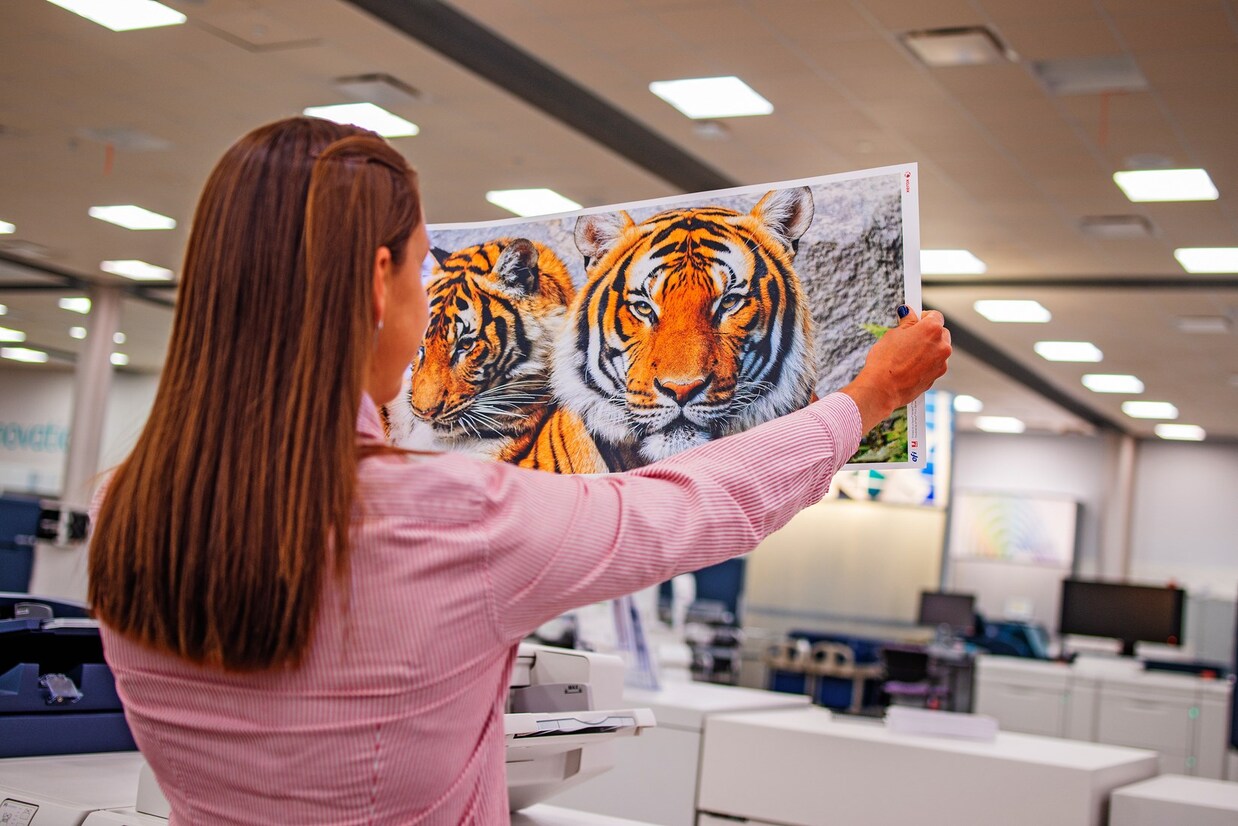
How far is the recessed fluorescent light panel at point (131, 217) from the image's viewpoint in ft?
37.6

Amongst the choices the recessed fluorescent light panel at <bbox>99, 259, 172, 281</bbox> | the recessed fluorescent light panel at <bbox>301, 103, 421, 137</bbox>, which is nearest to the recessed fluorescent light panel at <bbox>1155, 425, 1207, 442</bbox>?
the recessed fluorescent light panel at <bbox>301, 103, 421, 137</bbox>

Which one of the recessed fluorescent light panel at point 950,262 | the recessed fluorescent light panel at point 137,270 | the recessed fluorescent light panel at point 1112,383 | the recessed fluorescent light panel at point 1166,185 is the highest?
the recessed fluorescent light panel at point 1166,185

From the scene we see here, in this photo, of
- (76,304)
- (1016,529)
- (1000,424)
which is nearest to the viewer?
(76,304)

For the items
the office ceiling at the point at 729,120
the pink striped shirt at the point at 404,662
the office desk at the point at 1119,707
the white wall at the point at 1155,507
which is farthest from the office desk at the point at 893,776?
the white wall at the point at 1155,507

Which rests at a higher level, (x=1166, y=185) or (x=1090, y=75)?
(x=1090, y=75)

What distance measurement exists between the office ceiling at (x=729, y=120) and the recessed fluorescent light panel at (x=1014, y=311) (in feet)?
0.96

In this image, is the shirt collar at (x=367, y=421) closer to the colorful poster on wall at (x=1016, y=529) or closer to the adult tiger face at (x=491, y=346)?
the adult tiger face at (x=491, y=346)

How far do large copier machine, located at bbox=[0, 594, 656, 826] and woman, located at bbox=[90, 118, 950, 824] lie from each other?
740 millimetres

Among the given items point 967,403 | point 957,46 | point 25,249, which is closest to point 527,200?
point 957,46

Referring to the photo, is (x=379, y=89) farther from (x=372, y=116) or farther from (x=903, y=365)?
(x=903, y=365)

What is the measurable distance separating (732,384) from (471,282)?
0.46 meters

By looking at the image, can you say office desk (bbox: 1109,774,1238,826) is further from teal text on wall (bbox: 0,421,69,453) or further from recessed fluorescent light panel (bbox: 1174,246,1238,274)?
teal text on wall (bbox: 0,421,69,453)

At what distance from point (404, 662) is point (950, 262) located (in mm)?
10386

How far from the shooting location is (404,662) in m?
0.93
